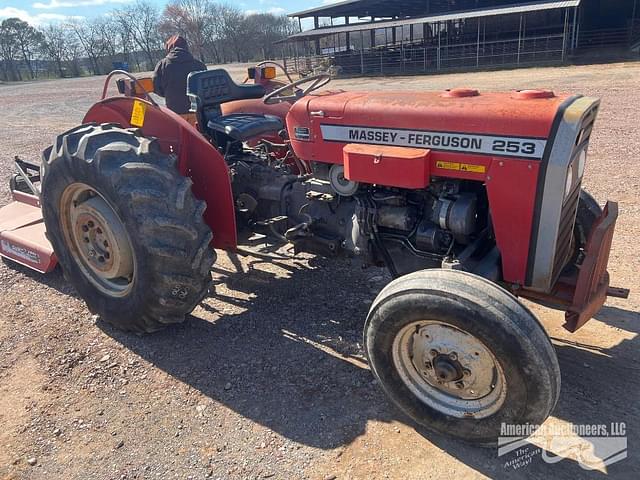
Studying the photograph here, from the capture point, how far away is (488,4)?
1173 inches

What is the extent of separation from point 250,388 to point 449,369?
1.24 metres

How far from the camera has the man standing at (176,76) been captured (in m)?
6.01

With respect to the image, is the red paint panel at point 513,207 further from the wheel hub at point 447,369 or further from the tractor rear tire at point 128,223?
the tractor rear tire at point 128,223

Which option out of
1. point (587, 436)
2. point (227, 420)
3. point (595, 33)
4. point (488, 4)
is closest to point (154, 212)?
point (227, 420)

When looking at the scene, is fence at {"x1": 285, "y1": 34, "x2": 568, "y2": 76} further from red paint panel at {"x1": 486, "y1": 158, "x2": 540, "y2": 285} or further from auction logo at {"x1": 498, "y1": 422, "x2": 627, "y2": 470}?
auction logo at {"x1": 498, "y1": 422, "x2": 627, "y2": 470}

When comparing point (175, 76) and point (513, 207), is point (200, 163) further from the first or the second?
point (175, 76)

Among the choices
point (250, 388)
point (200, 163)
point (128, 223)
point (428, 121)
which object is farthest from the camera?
point (200, 163)

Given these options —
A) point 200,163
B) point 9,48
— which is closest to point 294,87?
point 200,163

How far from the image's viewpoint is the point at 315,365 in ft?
11.1

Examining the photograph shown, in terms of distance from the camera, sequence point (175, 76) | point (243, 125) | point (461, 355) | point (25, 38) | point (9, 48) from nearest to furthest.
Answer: point (461, 355) < point (243, 125) < point (175, 76) < point (9, 48) < point (25, 38)

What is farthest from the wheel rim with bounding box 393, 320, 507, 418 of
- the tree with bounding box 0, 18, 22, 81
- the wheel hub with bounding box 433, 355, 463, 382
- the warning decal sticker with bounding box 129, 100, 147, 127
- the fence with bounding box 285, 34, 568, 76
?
the tree with bounding box 0, 18, 22, 81

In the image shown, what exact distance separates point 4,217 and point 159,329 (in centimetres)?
275

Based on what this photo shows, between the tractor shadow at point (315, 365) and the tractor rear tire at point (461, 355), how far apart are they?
7.9 inches

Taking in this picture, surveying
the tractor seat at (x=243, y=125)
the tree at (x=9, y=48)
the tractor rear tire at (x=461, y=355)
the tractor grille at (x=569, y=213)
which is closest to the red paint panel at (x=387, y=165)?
the tractor rear tire at (x=461, y=355)
